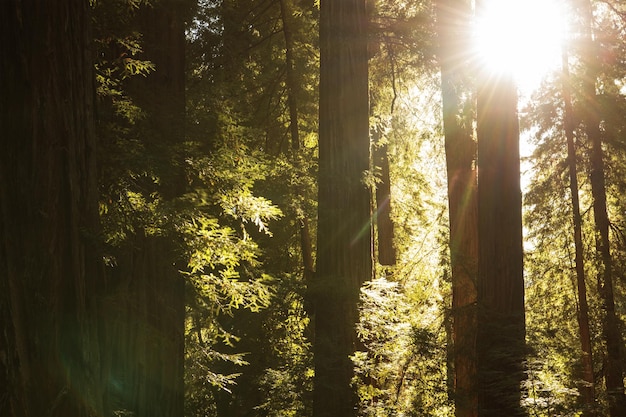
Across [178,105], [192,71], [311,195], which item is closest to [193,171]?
[178,105]

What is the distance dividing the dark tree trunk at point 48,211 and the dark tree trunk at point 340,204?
3.33 meters

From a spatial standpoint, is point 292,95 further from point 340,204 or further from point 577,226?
point 577,226

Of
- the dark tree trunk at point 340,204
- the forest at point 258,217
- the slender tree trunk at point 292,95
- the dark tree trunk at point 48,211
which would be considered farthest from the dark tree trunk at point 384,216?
the dark tree trunk at point 48,211

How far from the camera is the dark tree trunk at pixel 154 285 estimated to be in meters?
7.05

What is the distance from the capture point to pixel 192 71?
35.3 ft

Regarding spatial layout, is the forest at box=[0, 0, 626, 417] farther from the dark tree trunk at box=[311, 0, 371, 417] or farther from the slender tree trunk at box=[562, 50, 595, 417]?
the slender tree trunk at box=[562, 50, 595, 417]

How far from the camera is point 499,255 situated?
8.26m

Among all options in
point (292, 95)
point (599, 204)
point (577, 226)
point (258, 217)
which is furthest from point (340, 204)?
point (599, 204)

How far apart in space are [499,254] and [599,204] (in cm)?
858

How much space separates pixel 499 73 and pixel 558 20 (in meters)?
7.90

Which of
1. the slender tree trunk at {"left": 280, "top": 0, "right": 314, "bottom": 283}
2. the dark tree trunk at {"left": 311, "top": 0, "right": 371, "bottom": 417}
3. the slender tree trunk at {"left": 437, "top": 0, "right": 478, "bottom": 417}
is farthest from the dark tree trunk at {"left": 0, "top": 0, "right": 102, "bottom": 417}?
the slender tree trunk at {"left": 280, "top": 0, "right": 314, "bottom": 283}

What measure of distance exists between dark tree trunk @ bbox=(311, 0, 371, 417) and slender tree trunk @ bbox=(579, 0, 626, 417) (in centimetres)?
868

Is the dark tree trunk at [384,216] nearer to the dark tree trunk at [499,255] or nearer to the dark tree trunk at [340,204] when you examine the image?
the dark tree trunk at [499,255]

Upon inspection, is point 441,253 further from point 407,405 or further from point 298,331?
point 407,405
